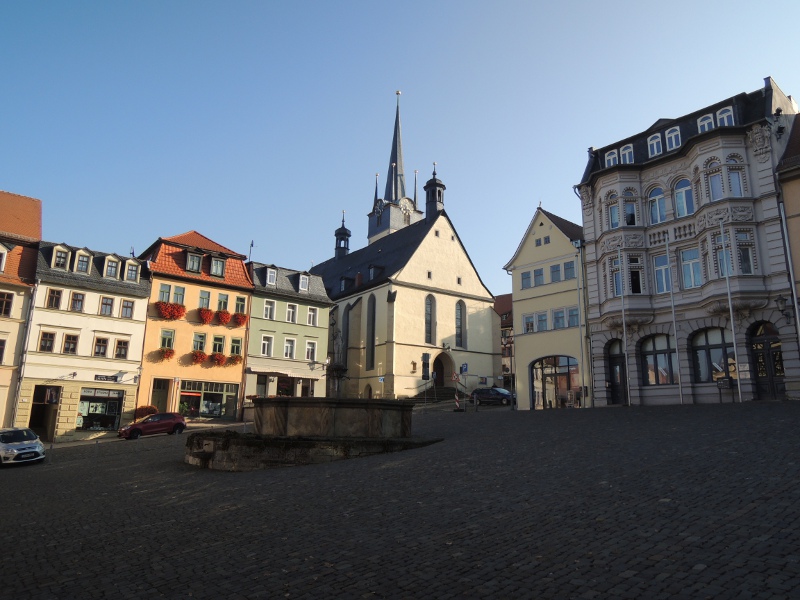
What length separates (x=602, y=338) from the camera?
1225 inches

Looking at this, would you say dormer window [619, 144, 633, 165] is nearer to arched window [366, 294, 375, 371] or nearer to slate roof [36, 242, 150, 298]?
slate roof [36, 242, 150, 298]

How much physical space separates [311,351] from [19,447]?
A: 24.5m

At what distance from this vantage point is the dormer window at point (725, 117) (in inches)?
1105

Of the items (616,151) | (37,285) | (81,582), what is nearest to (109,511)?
(81,582)

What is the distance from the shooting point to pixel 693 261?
92.5 feet

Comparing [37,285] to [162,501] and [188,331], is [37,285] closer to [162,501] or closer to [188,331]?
[188,331]

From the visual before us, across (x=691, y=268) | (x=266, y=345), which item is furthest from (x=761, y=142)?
(x=266, y=345)

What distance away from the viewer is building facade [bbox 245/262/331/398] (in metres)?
42.5

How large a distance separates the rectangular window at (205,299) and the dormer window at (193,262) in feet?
4.76

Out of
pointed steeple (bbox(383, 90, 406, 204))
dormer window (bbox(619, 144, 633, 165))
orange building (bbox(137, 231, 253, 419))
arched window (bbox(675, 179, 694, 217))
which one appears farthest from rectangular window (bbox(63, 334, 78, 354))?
pointed steeple (bbox(383, 90, 406, 204))

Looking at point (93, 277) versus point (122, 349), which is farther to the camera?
point (122, 349)

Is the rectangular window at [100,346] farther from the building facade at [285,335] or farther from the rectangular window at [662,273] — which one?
the rectangular window at [662,273]

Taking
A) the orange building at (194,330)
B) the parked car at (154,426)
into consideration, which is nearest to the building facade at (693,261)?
the parked car at (154,426)

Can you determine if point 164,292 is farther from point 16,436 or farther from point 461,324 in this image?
point 461,324
